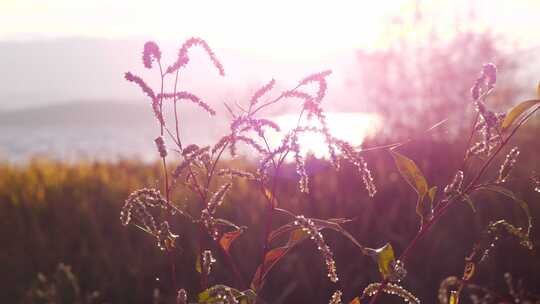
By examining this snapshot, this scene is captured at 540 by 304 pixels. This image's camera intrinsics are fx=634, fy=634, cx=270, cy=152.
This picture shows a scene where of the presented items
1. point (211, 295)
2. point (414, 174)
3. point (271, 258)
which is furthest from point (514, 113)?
point (211, 295)

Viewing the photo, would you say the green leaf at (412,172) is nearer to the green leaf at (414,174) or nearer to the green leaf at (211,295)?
the green leaf at (414,174)

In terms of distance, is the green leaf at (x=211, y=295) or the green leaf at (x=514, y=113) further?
the green leaf at (x=514, y=113)

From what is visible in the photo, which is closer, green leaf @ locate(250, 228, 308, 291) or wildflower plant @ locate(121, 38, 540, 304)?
wildflower plant @ locate(121, 38, 540, 304)

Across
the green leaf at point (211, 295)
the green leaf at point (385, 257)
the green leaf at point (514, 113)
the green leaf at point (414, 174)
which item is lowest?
the green leaf at point (211, 295)

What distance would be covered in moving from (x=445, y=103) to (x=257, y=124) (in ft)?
30.5

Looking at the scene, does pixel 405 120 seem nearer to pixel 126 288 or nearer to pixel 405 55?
pixel 405 55

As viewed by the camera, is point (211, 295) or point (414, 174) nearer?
point (211, 295)

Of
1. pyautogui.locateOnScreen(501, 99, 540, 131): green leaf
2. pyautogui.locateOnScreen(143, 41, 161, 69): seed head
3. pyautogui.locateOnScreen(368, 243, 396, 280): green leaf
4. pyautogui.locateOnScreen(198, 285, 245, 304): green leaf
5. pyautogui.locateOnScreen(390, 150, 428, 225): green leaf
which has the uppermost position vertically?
pyautogui.locateOnScreen(143, 41, 161, 69): seed head

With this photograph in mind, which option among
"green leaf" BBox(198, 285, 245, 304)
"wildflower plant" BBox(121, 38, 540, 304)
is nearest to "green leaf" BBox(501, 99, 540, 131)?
"wildflower plant" BBox(121, 38, 540, 304)

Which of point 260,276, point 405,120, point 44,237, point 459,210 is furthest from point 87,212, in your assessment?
point 405,120

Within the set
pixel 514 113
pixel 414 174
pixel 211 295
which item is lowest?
pixel 211 295

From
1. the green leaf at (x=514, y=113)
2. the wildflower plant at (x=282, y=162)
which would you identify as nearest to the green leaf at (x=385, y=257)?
the wildflower plant at (x=282, y=162)

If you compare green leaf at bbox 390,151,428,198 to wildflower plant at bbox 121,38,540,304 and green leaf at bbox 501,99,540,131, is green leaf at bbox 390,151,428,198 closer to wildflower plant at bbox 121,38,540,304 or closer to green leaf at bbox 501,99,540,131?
wildflower plant at bbox 121,38,540,304

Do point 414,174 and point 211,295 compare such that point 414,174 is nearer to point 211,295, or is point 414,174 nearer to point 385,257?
point 385,257
